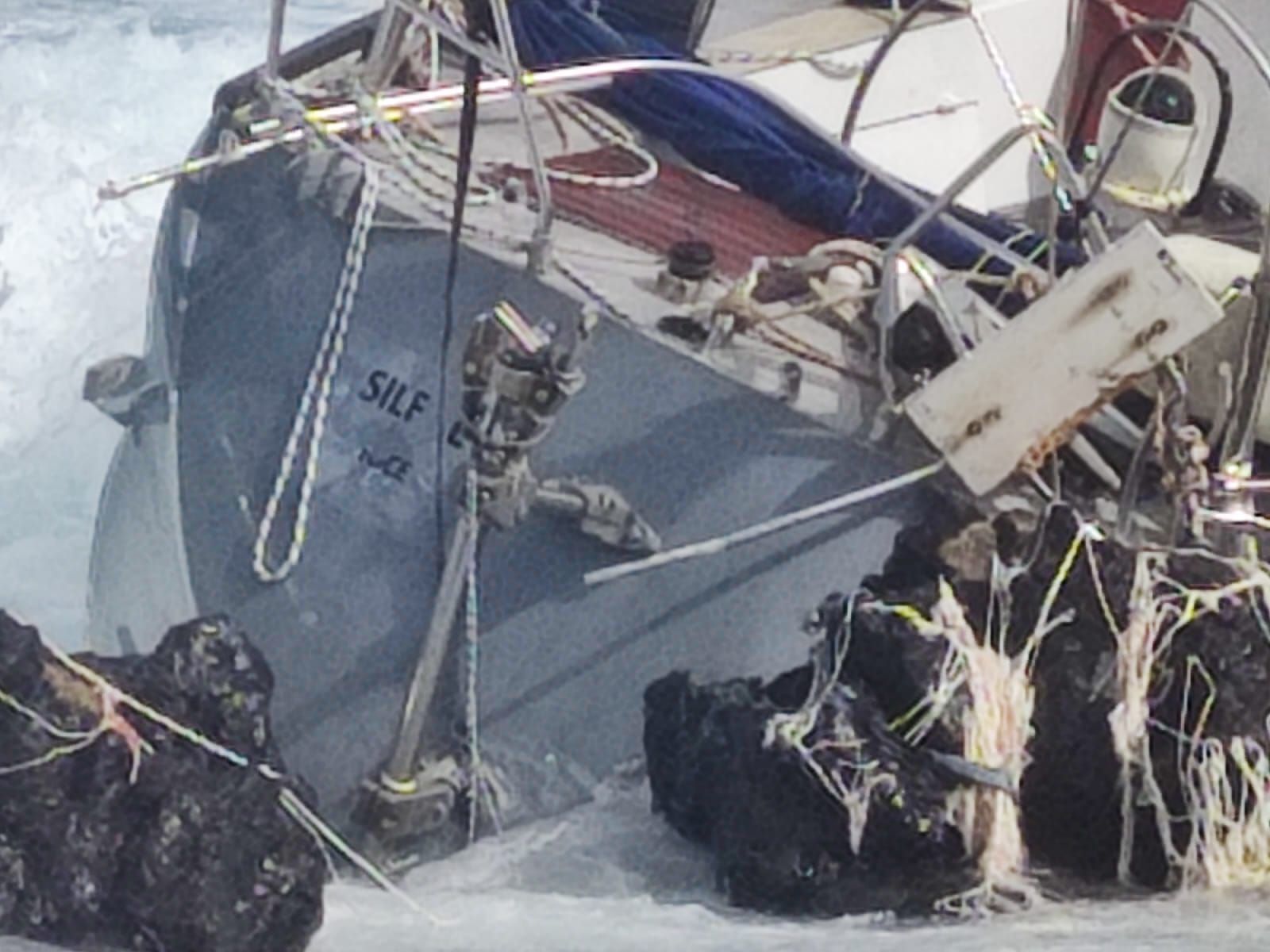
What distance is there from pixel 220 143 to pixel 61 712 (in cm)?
126

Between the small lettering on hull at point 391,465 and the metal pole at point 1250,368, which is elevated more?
the metal pole at point 1250,368

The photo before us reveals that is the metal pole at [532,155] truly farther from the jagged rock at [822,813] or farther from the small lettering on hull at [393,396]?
the jagged rock at [822,813]

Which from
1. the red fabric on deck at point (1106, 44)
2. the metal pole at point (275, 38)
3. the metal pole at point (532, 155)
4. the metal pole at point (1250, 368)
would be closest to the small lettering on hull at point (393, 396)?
the metal pole at point (532, 155)

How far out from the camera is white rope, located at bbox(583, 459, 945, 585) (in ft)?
12.7

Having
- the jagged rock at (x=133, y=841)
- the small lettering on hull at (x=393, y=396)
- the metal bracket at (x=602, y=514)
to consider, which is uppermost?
the small lettering on hull at (x=393, y=396)

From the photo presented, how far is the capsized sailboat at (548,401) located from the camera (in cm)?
382

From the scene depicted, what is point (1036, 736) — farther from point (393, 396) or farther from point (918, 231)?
point (393, 396)

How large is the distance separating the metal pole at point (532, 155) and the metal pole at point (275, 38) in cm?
40

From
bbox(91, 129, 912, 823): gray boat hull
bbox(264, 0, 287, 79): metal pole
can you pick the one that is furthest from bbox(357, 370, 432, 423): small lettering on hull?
bbox(264, 0, 287, 79): metal pole

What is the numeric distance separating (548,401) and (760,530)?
0.40m

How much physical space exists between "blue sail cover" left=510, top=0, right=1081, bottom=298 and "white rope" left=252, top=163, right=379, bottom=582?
2.00ft

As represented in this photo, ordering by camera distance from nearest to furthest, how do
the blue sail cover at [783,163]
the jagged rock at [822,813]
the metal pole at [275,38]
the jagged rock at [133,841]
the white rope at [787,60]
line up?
the jagged rock at [133,841]
the jagged rock at [822,813]
the metal pole at [275,38]
the blue sail cover at [783,163]
the white rope at [787,60]

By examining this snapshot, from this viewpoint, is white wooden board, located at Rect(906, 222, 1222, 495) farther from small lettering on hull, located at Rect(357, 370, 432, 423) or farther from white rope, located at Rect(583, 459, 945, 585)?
small lettering on hull, located at Rect(357, 370, 432, 423)

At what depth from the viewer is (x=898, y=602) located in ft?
11.9
